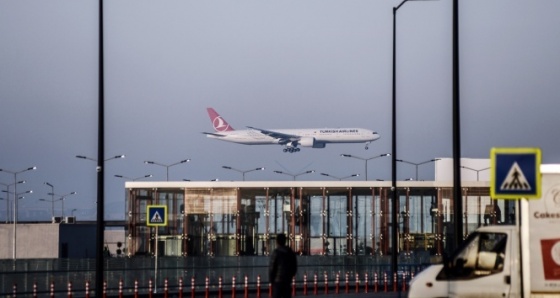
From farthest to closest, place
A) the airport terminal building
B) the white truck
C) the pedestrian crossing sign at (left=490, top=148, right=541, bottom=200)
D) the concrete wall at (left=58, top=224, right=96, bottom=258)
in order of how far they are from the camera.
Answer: the concrete wall at (left=58, top=224, right=96, bottom=258) → the airport terminal building → the white truck → the pedestrian crossing sign at (left=490, top=148, right=541, bottom=200)

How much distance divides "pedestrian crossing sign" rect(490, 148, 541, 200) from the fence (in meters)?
23.0

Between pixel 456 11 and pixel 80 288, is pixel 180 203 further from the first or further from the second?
pixel 456 11

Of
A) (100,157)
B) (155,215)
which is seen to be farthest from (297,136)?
(100,157)

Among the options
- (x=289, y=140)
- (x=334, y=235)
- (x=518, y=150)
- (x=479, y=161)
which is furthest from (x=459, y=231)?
(x=289, y=140)

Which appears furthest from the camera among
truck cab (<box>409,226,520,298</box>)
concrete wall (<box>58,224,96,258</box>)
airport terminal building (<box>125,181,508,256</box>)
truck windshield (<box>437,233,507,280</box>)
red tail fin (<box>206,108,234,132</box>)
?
red tail fin (<box>206,108,234,132</box>)

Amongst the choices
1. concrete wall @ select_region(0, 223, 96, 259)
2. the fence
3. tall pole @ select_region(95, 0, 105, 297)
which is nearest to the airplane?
concrete wall @ select_region(0, 223, 96, 259)

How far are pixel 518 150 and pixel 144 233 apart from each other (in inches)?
3202

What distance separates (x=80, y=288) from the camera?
→ 47.8 meters

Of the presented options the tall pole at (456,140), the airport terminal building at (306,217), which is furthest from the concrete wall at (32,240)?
the tall pole at (456,140)

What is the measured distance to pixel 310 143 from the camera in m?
158

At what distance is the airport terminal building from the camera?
96125mm

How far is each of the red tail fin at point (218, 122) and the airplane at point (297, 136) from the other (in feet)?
37.6

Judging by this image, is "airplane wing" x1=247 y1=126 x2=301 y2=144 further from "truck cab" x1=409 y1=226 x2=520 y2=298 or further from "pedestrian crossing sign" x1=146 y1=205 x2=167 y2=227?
"truck cab" x1=409 y1=226 x2=520 y2=298

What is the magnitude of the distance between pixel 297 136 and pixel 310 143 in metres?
3.71
